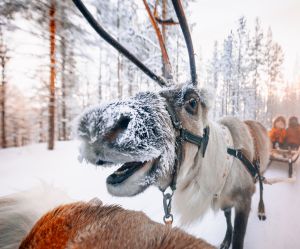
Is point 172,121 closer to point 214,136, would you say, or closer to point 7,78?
point 214,136

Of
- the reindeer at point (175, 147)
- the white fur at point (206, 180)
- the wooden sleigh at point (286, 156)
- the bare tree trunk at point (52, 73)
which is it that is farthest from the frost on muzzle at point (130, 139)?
the bare tree trunk at point (52, 73)

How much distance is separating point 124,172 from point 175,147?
1.17ft

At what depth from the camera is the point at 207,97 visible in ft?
5.11

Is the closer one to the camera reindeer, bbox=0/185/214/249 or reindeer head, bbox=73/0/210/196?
reindeer, bbox=0/185/214/249

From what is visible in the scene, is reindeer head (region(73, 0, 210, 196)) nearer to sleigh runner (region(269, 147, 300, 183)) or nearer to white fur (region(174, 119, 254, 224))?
white fur (region(174, 119, 254, 224))

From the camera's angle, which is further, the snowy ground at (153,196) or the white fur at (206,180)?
the snowy ground at (153,196)

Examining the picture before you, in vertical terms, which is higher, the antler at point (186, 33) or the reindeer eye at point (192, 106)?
the antler at point (186, 33)

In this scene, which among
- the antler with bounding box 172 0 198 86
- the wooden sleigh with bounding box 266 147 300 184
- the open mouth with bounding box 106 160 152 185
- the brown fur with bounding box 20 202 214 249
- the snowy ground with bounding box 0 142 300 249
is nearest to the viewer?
the brown fur with bounding box 20 202 214 249

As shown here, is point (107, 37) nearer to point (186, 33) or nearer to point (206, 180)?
point (186, 33)

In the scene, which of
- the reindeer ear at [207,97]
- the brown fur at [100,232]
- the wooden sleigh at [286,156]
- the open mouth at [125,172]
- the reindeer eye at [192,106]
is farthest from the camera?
the wooden sleigh at [286,156]

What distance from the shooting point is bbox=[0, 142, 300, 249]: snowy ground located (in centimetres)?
260

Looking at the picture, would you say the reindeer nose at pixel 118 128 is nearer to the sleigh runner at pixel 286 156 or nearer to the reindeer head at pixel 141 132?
the reindeer head at pixel 141 132

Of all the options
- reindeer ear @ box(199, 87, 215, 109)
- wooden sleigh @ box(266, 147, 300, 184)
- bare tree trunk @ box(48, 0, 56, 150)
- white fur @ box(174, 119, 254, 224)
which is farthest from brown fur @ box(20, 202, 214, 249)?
bare tree trunk @ box(48, 0, 56, 150)

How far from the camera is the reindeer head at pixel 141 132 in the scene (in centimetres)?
96
